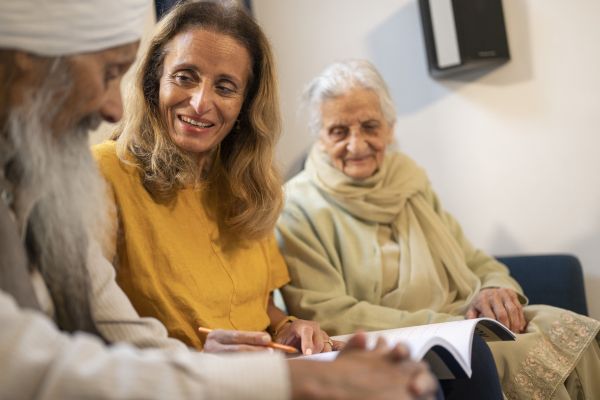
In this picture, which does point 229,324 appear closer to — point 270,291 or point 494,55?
point 270,291

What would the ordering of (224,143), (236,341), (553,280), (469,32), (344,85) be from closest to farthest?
(236,341), (224,143), (344,85), (553,280), (469,32)

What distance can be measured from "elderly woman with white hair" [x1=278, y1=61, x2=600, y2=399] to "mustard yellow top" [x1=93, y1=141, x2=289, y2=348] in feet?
1.01

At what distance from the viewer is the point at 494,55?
3.03m

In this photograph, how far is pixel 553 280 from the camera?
8.86 feet

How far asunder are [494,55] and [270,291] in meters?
1.46

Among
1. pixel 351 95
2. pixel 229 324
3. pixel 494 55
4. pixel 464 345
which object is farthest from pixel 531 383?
pixel 494 55

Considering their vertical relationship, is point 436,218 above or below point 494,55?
below

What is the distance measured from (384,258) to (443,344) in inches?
39.1

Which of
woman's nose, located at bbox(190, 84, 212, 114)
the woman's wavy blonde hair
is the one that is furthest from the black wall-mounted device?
woman's nose, located at bbox(190, 84, 212, 114)

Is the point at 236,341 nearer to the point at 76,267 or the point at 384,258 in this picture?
the point at 76,267

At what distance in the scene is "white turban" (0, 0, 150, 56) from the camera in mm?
1104

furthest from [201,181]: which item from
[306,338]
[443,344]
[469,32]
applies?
[469,32]

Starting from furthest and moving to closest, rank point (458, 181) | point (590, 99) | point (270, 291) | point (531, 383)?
point (458, 181) → point (590, 99) → point (270, 291) → point (531, 383)

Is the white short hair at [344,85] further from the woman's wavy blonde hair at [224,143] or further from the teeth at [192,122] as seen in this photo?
the teeth at [192,122]
